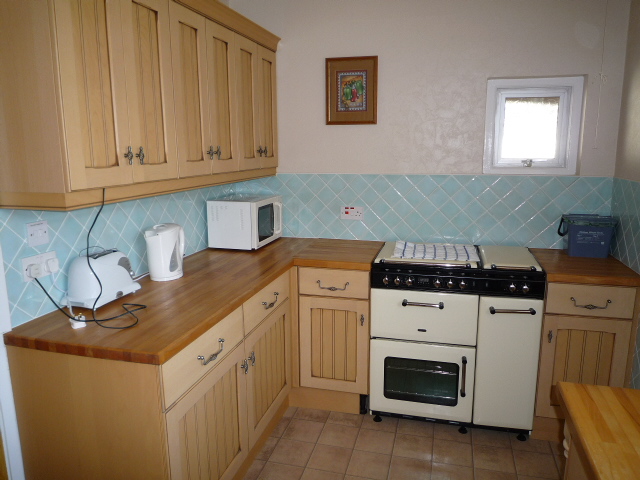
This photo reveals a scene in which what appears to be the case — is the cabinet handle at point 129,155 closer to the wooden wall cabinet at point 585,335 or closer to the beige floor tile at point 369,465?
the beige floor tile at point 369,465

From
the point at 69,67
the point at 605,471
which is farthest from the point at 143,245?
the point at 605,471

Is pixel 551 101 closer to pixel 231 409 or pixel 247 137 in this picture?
pixel 247 137

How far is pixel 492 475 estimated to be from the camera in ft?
8.19

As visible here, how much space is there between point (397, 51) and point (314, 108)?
636 millimetres

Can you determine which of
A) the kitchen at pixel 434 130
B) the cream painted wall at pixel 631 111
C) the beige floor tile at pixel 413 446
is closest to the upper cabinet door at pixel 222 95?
the kitchen at pixel 434 130

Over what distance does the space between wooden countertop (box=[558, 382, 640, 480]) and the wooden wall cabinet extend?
3.83 ft

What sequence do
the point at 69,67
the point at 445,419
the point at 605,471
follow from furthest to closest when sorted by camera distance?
the point at 445,419 → the point at 69,67 → the point at 605,471

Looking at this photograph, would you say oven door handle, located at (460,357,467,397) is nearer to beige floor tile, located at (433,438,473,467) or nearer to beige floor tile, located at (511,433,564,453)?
beige floor tile, located at (433,438,473,467)

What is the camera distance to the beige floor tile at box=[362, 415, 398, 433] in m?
2.90

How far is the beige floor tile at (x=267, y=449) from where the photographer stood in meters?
2.64

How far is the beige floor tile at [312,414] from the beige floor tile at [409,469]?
54cm

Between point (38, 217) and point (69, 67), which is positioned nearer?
point (69, 67)

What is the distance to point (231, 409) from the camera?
2.22 metres

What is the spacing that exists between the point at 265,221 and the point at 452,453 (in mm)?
1711
